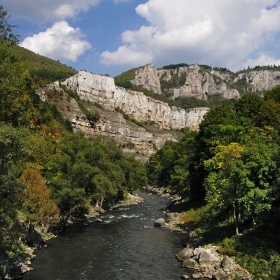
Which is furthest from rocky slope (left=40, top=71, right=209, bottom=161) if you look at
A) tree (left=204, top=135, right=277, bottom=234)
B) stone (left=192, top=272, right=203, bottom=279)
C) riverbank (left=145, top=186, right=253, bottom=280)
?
stone (left=192, top=272, right=203, bottom=279)

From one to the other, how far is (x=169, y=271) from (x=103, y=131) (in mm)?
125334

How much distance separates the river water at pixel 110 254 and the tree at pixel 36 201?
9.48 ft

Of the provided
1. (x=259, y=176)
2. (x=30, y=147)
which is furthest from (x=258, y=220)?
(x=30, y=147)

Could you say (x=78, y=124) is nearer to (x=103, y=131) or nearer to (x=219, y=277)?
(x=103, y=131)

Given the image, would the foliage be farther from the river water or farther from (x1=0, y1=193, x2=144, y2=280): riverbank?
(x1=0, y1=193, x2=144, y2=280): riverbank

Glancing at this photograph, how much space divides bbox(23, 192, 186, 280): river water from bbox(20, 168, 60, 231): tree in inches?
114

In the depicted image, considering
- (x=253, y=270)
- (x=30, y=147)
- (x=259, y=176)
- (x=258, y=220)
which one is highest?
(x=30, y=147)

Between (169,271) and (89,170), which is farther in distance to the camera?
(89,170)

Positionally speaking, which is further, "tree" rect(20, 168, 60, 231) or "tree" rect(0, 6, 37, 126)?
"tree" rect(20, 168, 60, 231)

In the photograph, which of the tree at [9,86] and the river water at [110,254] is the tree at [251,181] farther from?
the tree at [9,86]

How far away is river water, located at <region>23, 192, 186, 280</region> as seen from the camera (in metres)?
23.3

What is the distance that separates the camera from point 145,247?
30.6 metres

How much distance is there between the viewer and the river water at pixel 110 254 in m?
23.3

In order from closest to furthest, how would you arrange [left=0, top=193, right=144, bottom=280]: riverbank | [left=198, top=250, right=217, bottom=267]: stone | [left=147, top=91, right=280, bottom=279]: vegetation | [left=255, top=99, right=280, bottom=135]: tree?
[left=0, top=193, right=144, bottom=280]: riverbank < [left=147, top=91, right=280, bottom=279]: vegetation < [left=198, top=250, right=217, bottom=267]: stone < [left=255, top=99, right=280, bottom=135]: tree
